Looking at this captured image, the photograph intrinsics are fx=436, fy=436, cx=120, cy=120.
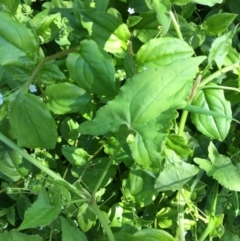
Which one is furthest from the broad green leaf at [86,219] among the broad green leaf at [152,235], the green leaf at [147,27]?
the green leaf at [147,27]

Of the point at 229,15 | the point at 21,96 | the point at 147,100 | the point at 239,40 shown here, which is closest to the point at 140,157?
the point at 147,100

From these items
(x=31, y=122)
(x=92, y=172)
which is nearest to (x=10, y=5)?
(x=31, y=122)

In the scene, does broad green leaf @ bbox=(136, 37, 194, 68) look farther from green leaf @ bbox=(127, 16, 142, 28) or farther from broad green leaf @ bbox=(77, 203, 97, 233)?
broad green leaf @ bbox=(77, 203, 97, 233)

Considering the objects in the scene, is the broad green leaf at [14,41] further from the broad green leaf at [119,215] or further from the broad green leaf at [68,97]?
the broad green leaf at [119,215]

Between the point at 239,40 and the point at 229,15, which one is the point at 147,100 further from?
the point at 239,40

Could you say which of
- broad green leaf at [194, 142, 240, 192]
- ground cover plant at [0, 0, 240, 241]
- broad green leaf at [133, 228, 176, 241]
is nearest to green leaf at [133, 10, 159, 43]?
ground cover plant at [0, 0, 240, 241]
